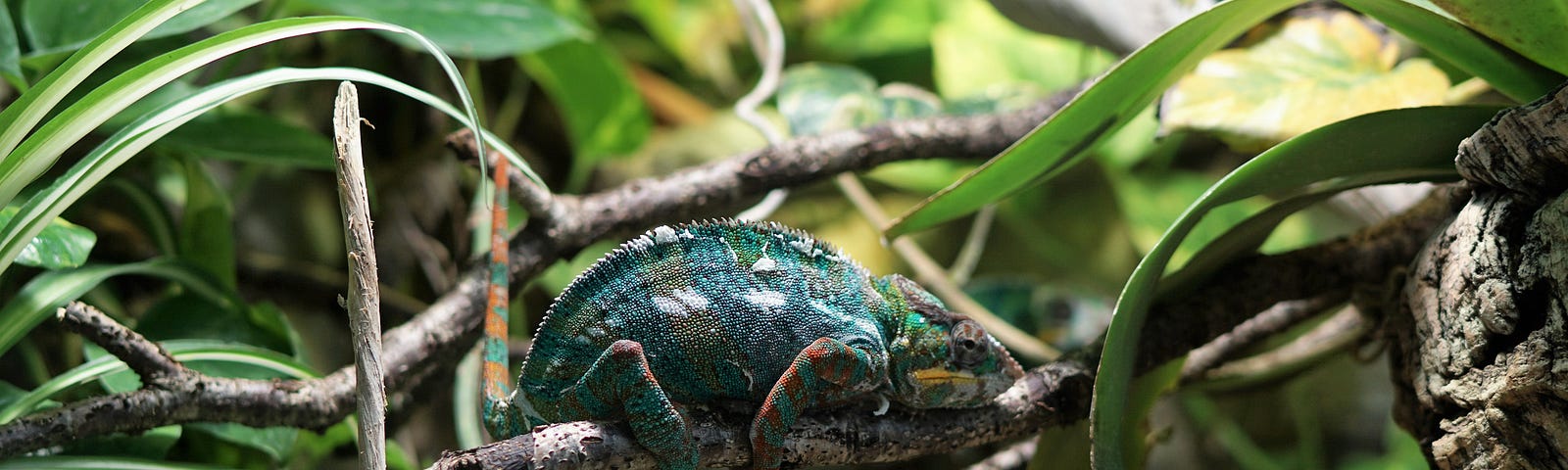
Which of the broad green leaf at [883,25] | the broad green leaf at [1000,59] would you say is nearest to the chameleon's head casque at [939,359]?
the broad green leaf at [1000,59]

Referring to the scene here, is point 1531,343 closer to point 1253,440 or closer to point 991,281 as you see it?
point 991,281

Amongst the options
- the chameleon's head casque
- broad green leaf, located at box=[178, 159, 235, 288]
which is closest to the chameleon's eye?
the chameleon's head casque

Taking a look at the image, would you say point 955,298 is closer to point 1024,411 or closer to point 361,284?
point 1024,411

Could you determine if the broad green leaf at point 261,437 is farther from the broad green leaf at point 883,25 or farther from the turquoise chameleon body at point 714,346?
the broad green leaf at point 883,25

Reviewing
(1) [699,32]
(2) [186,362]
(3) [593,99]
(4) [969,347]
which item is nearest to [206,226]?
(2) [186,362]

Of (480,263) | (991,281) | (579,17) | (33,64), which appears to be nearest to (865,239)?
(991,281)

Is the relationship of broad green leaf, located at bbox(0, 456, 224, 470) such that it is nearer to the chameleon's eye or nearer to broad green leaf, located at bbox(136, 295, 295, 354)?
broad green leaf, located at bbox(136, 295, 295, 354)
